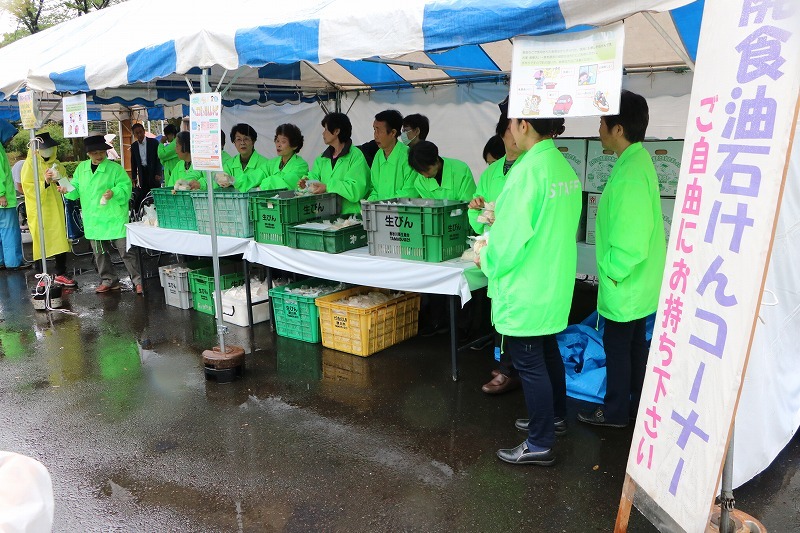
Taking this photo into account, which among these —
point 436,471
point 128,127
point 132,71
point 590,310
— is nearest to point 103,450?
point 436,471

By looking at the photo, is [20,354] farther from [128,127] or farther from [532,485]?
[128,127]

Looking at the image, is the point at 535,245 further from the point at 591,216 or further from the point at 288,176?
the point at 288,176

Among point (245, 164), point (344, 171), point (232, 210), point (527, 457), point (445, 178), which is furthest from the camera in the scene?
point (245, 164)

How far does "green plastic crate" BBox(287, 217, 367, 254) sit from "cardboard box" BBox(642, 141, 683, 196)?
234cm

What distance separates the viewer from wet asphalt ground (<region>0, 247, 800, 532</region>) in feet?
10.2

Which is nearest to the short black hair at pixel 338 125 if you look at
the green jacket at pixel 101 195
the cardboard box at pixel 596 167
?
the cardboard box at pixel 596 167

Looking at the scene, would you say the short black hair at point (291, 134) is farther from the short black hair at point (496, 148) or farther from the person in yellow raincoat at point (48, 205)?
the person in yellow raincoat at point (48, 205)

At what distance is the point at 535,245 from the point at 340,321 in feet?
8.13

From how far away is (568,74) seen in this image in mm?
3051

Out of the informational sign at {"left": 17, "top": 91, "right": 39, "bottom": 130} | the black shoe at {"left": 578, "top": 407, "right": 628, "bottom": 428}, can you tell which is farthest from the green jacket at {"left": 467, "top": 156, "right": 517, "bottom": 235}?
the informational sign at {"left": 17, "top": 91, "right": 39, "bottom": 130}

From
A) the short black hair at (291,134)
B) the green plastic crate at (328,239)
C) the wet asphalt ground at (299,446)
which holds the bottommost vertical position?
the wet asphalt ground at (299,446)

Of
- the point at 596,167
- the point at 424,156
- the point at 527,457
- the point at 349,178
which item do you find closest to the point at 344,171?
the point at 349,178

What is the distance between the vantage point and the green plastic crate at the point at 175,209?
20.6 feet

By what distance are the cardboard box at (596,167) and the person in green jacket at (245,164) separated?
10.7 ft
